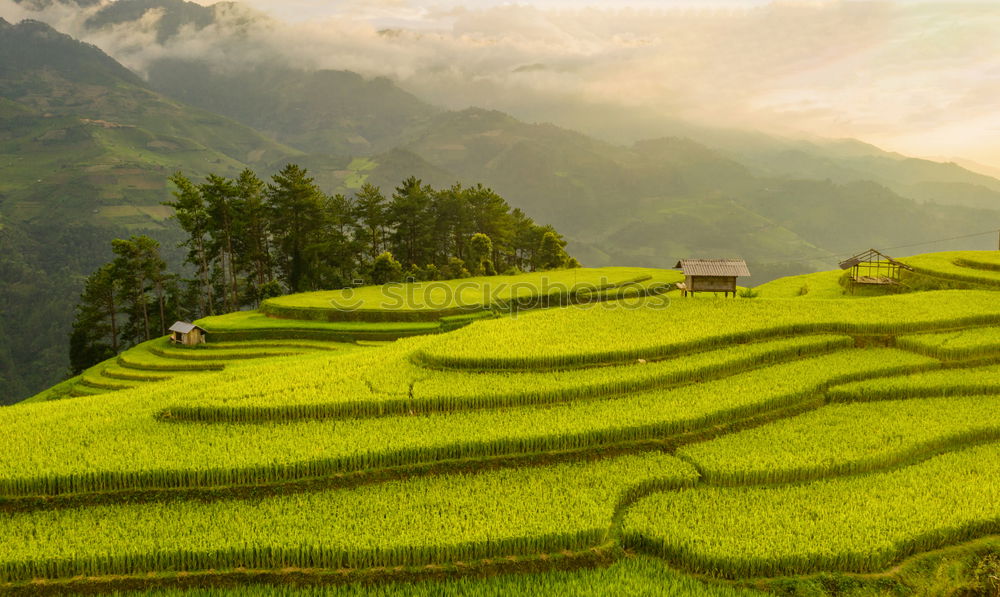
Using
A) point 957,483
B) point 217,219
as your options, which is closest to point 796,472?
point 957,483

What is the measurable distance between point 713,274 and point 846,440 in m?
15.5

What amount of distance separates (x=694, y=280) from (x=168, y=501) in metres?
25.5

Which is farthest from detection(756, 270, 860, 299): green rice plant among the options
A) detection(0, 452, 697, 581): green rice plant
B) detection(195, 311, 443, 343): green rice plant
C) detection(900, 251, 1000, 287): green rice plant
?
detection(0, 452, 697, 581): green rice plant

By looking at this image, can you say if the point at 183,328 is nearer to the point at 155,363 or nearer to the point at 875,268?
the point at 155,363

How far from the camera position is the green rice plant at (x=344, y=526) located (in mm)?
8984

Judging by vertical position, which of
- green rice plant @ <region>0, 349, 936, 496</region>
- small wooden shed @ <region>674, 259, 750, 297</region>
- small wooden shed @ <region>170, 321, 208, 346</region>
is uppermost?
small wooden shed @ <region>674, 259, 750, 297</region>

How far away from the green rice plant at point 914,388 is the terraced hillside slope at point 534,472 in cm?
7

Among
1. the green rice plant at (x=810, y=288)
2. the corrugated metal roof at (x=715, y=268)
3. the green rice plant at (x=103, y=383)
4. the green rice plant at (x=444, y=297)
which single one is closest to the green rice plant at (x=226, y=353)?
the green rice plant at (x=103, y=383)

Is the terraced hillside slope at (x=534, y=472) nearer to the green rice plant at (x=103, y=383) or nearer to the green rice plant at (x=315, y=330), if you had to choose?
the green rice plant at (x=315, y=330)

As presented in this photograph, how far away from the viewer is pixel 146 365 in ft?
94.5

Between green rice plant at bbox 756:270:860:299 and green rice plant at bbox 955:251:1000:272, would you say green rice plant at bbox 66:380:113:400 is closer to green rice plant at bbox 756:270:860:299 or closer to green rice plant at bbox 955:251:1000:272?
green rice plant at bbox 756:270:860:299

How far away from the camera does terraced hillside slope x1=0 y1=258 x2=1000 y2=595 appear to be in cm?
895

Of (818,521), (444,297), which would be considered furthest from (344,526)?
(444,297)

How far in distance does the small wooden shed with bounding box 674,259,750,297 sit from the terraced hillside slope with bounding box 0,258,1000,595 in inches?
335
